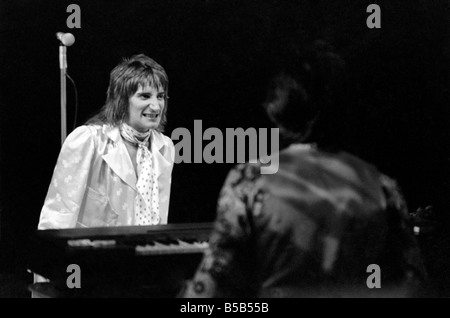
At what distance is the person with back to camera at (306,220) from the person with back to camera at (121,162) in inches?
39.7

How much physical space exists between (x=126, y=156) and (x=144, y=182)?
0.15 metres

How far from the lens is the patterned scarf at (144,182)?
10.8ft

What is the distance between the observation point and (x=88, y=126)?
10.7 feet

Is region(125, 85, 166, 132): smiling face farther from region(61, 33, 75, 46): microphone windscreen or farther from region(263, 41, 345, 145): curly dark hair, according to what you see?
region(263, 41, 345, 145): curly dark hair

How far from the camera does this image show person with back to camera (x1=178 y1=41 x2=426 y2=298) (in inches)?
86.8

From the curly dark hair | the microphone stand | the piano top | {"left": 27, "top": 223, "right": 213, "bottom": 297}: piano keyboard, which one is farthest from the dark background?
the curly dark hair

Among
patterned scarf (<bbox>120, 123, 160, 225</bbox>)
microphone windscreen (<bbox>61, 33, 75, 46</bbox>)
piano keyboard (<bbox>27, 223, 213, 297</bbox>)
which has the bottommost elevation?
piano keyboard (<bbox>27, 223, 213, 297</bbox>)

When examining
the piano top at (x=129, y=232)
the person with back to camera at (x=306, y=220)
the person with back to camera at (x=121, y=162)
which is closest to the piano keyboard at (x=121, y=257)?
the piano top at (x=129, y=232)

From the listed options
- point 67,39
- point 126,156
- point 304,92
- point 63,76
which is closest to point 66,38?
point 67,39

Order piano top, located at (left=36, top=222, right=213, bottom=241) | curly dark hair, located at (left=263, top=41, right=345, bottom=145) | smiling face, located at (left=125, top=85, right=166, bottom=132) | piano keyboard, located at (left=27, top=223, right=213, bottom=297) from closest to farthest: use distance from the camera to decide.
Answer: curly dark hair, located at (left=263, top=41, right=345, bottom=145) < piano keyboard, located at (left=27, top=223, right=213, bottom=297) < piano top, located at (left=36, top=222, right=213, bottom=241) < smiling face, located at (left=125, top=85, right=166, bottom=132)

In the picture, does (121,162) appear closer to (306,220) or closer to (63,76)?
(63,76)

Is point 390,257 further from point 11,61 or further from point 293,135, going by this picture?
point 11,61

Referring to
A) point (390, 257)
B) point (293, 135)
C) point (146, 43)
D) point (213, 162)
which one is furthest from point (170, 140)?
point (390, 257)

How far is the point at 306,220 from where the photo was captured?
2320mm
